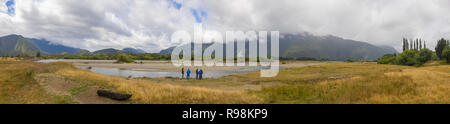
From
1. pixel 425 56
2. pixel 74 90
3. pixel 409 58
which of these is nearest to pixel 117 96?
pixel 74 90

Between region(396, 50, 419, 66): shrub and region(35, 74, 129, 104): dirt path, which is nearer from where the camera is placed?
region(35, 74, 129, 104): dirt path

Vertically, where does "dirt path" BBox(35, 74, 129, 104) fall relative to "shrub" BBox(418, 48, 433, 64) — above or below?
below

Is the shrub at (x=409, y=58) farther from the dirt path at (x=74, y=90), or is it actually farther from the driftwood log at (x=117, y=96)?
the dirt path at (x=74, y=90)

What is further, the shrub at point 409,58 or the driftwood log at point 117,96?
the shrub at point 409,58

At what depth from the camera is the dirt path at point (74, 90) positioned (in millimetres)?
11570

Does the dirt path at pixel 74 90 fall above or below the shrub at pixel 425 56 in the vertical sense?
below

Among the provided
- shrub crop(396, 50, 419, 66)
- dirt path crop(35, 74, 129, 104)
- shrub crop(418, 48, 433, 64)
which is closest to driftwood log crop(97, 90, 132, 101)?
dirt path crop(35, 74, 129, 104)

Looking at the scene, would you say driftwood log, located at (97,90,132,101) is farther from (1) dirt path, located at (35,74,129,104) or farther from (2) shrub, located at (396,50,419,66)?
(2) shrub, located at (396,50,419,66)

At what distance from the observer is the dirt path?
1157 cm

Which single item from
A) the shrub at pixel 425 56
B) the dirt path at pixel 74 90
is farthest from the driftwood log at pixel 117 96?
the shrub at pixel 425 56
